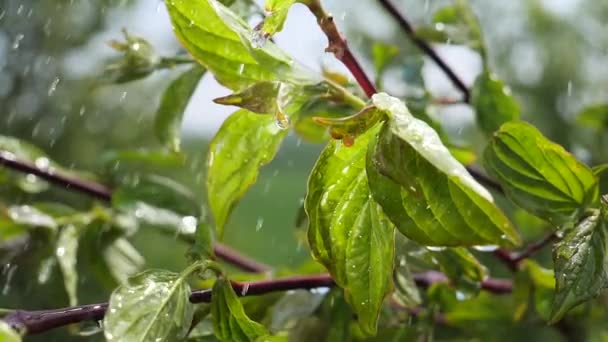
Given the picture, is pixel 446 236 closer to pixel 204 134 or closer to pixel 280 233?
pixel 204 134

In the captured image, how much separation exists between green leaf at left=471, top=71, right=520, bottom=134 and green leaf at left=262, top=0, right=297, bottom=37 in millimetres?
207

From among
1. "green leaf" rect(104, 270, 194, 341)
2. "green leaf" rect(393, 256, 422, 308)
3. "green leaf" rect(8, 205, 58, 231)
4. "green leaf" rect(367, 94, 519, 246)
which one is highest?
"green leaf" rect(367, 94, 519, 246)

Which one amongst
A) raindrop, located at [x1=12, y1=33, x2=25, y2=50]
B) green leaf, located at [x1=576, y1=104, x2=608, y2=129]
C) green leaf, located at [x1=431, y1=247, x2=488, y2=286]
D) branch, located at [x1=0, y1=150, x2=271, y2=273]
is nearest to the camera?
green leaf, located at [x1=431, y1=247, x2=488, y2=286]

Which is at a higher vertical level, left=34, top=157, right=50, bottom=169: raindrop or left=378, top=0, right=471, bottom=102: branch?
left=378, top=0, right=471, bottom=102: branch

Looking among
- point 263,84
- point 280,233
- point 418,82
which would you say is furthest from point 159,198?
point 280,233

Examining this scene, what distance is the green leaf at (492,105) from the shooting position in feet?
1.33

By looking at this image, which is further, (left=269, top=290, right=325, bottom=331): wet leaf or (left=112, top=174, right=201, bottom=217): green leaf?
(left=112, top=174, right=201, bottom=217): green leaf

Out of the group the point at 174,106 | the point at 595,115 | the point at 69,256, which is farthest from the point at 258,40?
the point at 595,115

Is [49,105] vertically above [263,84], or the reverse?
[263,84]

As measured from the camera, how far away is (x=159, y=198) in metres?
0.48

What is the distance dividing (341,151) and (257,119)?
4cm

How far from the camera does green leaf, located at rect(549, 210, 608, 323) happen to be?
233mm

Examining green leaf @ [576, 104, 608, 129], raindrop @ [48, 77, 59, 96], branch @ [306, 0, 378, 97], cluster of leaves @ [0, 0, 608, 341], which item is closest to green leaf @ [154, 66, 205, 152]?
cluster of leaves @ [0, 0, 608, 341]

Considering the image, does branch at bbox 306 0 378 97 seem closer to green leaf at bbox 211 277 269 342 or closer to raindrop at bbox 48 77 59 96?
green leaf at bbox 211 277 269 342
